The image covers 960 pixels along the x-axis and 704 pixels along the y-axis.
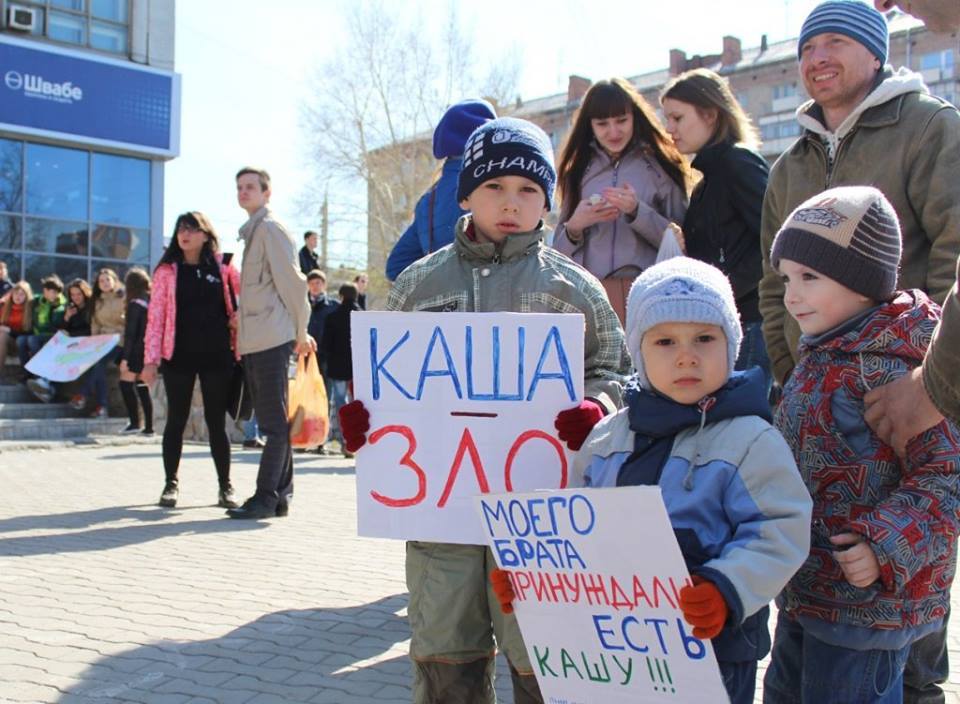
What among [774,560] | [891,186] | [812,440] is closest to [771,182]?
[891,186]

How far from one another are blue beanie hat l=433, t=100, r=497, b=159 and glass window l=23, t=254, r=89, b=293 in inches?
744

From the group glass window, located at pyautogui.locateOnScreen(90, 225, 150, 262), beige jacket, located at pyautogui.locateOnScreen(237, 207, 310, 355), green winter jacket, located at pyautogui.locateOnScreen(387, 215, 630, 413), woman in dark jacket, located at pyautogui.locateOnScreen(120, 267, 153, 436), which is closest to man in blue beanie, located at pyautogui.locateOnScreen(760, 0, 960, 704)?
green winter jacket, located at pyautogui.locateOnScreen(387, 215, 630, 413)

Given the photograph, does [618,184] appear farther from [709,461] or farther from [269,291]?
[269,291]

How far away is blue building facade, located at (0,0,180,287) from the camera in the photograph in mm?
21172

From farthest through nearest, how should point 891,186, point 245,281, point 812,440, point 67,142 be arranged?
point 67,142
point 245,281
point 891,186
point 812,440

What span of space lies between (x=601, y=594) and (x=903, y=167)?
5.93 ft

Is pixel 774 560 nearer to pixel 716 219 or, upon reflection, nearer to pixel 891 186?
pixel 891 186

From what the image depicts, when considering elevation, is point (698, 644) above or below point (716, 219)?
below

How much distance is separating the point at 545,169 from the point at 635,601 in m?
1.36

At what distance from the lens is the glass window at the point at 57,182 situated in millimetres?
21453

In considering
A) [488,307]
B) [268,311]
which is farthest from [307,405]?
[488,307]

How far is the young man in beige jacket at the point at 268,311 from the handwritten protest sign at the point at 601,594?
4791 millimetres

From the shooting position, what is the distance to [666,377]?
2406 mm

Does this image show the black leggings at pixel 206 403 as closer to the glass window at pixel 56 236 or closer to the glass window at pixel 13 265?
the glass window at pixel 13 265
